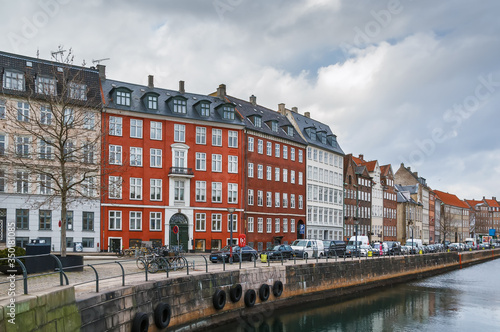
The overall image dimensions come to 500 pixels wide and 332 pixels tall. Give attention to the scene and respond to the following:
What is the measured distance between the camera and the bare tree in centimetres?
2794

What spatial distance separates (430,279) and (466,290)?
37.1 feet

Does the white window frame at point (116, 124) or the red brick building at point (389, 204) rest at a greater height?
the white window frame at point (116, 124)

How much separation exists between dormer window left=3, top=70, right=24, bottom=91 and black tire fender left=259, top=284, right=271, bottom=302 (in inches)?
1138

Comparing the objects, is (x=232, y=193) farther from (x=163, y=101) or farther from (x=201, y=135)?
(x=163, y=101)

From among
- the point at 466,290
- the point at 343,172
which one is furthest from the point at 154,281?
the point at 343,172

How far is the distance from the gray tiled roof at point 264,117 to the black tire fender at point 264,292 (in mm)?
31450

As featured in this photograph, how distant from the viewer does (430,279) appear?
55.1m

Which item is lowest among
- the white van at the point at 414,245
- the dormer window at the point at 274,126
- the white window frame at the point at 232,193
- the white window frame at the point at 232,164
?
the white van at the point at 414,245

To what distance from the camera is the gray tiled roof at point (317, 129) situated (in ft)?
236

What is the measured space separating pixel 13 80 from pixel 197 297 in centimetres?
3073

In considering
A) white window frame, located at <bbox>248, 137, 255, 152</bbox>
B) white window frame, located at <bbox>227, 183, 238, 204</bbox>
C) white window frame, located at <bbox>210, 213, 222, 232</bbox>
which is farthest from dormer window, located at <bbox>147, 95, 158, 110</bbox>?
white window frame, located at <bbox>210, 213, 222, 232</bbox>

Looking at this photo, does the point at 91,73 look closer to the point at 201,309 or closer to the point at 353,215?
the point at 201,309

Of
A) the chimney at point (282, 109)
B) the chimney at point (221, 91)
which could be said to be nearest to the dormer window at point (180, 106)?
the chimney at point (221, 91)

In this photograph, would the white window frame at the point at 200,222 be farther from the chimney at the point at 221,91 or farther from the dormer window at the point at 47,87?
the dormer window at the point at 47,87
